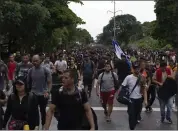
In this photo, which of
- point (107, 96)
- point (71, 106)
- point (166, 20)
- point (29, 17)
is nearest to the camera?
point (71, 106)

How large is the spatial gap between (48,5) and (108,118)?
1995cm

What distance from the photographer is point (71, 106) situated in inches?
→ 197

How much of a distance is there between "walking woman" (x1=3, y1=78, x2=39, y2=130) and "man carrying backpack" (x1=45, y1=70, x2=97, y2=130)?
0.68m

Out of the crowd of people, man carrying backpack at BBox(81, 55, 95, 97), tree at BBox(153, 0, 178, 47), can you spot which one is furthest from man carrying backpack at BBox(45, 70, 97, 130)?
tree at BBox(153, 0, 178, 47)

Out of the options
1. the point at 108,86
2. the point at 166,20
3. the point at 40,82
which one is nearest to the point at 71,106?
the point at 40,82

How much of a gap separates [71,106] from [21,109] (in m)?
0.93

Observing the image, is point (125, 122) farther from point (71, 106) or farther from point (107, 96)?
point (71, 106)

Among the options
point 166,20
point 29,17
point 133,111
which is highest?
point 166,20

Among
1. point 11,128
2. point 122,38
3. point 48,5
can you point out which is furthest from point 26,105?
point 122,38

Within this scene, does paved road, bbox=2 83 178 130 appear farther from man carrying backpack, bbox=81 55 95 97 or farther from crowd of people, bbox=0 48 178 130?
man carrying backpack, bbox=81 55 95 97

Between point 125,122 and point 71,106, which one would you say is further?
point 125,122

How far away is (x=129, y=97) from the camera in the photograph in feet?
27.0

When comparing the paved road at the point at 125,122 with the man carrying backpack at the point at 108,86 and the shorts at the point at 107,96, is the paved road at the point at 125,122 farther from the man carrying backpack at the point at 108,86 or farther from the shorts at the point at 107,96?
the shorts at the point at 107,96

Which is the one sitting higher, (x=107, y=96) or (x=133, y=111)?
(x=107, y=96)
